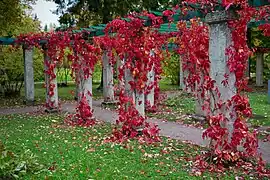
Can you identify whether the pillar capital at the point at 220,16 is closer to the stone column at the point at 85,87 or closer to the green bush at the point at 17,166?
the green bush at the point at 17,166

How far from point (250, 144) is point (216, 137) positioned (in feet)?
1.83

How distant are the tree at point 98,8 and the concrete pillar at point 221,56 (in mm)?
12364

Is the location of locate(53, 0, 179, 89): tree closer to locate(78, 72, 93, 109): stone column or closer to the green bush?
locate(78, 72, 93, 109): stone column

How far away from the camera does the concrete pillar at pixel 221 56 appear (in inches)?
212

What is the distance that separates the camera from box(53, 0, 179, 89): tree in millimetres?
17359

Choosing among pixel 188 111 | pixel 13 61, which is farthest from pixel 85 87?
pixel 13 61

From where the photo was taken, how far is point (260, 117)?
9.89 meters

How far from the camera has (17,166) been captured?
16.3ft

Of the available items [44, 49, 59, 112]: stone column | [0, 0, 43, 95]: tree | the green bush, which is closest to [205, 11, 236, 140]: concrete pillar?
the green bush

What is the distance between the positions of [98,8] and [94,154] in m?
12.4

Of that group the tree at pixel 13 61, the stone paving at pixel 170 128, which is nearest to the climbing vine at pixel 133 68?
the stone paving at pixel 170 128

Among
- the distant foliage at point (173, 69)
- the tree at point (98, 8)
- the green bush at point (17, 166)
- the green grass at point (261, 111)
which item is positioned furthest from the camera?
the distant foliage at point (173, 69)

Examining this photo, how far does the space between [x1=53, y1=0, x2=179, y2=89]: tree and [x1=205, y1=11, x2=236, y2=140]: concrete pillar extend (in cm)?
1236

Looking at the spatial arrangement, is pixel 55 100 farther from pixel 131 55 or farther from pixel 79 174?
pixel 79 174
